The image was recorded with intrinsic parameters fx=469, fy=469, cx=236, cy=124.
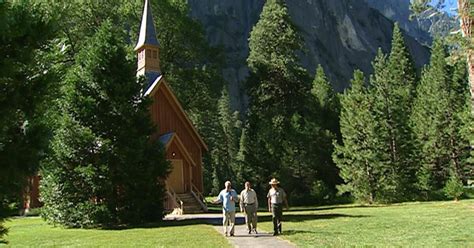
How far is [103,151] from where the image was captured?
19.0m

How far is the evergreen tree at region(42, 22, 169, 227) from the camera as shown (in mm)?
18938

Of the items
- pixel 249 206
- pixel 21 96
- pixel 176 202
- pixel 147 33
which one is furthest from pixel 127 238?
pixel 147 33

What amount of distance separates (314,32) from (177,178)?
8381 centimetres

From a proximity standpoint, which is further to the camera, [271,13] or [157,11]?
[271,13]

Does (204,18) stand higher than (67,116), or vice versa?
(204,18)

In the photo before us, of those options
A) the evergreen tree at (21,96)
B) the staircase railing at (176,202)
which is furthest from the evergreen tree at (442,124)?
the evergreen tree at (21,96)

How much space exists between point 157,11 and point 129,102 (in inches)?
699

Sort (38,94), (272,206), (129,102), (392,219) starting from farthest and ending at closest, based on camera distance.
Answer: (129,102) < (392,219) < (272,206) < (38,94)

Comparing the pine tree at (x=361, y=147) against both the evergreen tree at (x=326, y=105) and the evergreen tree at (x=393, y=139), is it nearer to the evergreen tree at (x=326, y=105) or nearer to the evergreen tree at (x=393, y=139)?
the evergreen tree at (x=393, y=139)

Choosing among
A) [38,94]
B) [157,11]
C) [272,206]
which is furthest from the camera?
[157,11]

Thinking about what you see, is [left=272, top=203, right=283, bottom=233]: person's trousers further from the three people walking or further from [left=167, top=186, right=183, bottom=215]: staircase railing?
[left=167, top=186, right=183, bottom=215]: staircase railing

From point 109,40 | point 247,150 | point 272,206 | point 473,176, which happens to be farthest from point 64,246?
point 473,176

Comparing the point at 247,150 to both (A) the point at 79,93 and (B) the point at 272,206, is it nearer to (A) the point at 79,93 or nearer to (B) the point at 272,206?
(A) the point at 79,93

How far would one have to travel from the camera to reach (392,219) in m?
18.5
